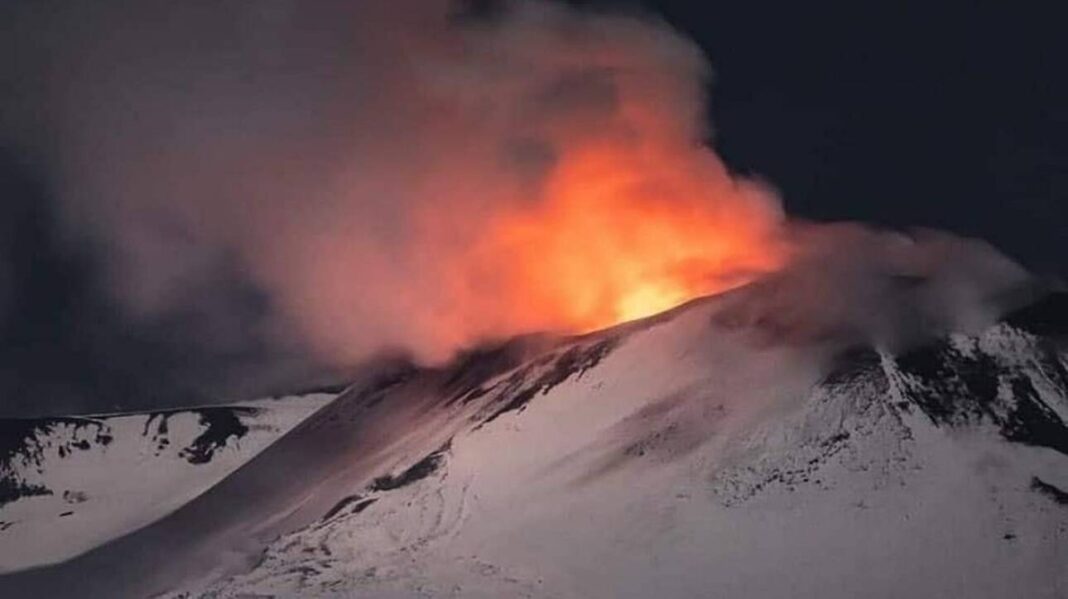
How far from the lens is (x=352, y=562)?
53469mm

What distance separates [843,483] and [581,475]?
10434 millimetres

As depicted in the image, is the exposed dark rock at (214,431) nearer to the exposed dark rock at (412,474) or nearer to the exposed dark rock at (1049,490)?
the exposed dark rock at (412,474)

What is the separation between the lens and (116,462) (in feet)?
432

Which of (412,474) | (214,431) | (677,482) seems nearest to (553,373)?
(412,474)

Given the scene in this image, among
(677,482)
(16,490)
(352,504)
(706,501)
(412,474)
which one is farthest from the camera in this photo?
(16,490)

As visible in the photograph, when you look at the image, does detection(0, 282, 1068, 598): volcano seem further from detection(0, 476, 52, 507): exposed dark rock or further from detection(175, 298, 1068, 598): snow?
detection(0, 476, 52, 507): exposed dark rock

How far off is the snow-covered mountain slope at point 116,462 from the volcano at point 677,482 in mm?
31163

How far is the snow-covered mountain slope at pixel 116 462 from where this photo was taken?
108m

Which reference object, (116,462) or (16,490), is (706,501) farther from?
(116,462)

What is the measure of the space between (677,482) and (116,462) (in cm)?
8337

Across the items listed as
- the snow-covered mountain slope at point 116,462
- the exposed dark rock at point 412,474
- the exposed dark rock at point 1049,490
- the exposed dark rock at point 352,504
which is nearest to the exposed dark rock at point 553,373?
the exposed dark rock at point 412,474

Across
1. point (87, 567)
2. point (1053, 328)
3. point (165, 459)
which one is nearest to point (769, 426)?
point (1053, 328)

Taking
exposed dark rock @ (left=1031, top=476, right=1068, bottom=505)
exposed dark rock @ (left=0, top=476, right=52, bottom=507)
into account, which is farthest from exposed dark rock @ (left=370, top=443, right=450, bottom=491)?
exposed dark rock @ (left=0, top=476, right=52, bottom=507)

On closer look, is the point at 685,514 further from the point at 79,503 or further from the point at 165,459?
the point at 165,459
